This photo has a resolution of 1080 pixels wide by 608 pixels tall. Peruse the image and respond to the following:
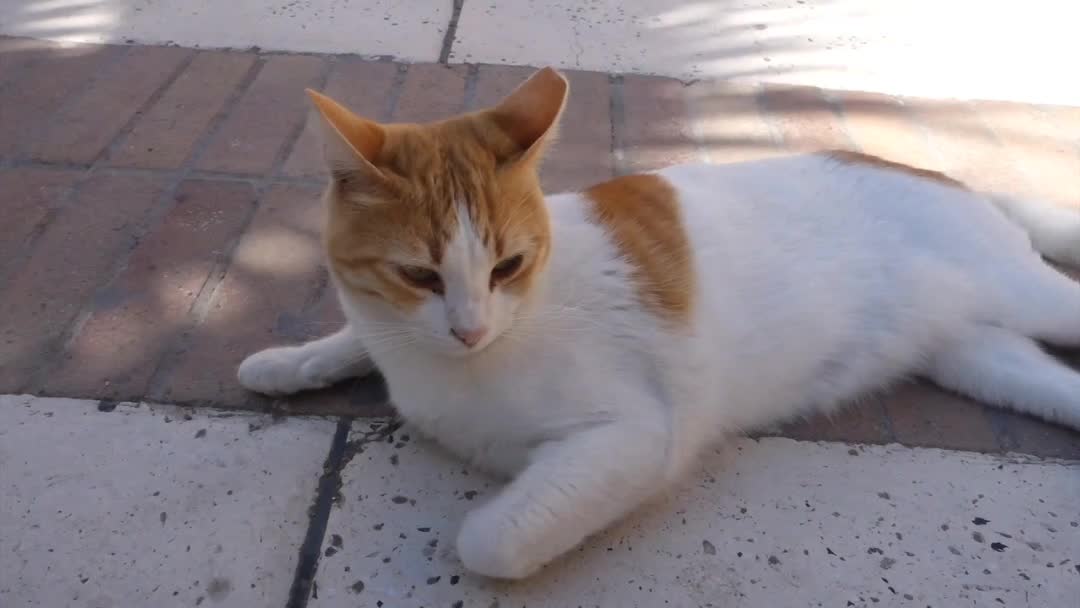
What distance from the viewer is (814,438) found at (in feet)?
5.50

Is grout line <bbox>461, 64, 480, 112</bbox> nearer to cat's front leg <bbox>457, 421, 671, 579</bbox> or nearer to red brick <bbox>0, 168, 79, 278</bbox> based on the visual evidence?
red brick <bbox>0, 168, 79, 278</bbox>

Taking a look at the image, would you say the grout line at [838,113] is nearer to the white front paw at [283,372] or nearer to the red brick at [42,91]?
the white front paw at [283,372]

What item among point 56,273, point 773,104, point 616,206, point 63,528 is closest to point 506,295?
point 616,206

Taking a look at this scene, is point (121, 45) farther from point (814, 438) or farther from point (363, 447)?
point (814, 438)

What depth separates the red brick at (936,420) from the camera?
1.67 metres

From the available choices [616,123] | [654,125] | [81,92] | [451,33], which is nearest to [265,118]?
[81,92]

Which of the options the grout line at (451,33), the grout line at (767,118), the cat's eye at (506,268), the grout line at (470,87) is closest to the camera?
the cat's eye at (506,268)

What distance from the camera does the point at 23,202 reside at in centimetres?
216

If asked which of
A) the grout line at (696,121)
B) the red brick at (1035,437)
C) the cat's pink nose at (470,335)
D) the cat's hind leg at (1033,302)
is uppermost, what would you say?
the cat's pink nose at (470,335)

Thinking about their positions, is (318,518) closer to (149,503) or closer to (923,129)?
(149,503)

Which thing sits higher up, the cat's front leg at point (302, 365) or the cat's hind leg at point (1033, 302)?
the cat's hind leg at point (1033, 302)

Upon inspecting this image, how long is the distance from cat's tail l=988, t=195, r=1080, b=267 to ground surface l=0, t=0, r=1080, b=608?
1.36ft

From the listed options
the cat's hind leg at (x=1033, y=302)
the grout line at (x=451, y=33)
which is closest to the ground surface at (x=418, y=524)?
the cat's hind leg at (x=1033, y=302)

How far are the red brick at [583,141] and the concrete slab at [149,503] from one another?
1.08m
